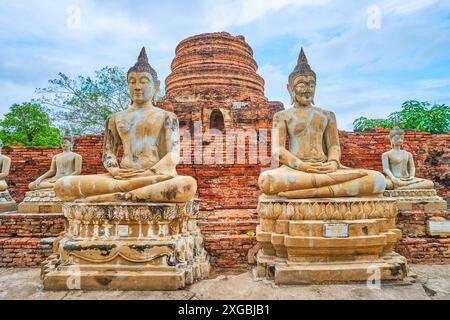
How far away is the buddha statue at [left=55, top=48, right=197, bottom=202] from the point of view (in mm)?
3414

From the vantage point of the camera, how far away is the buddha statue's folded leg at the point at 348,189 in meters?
3.48

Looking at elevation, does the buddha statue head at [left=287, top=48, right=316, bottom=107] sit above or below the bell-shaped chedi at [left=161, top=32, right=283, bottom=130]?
below

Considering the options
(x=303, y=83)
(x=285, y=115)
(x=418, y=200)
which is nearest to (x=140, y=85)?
(x=285, y=115)

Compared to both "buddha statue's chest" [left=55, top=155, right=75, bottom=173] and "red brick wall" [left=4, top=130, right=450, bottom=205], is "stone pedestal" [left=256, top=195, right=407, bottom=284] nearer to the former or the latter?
"buddha statue's chest" [left=55, top=155, right=75, bottom=173]

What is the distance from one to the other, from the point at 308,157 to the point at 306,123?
0.47 m

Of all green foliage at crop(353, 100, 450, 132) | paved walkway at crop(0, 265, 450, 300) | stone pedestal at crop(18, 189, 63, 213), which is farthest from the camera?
green foliage at crop(353, 100, 450, 132)

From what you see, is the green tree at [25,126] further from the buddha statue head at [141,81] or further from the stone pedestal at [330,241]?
the stone pedestal at [330,241]

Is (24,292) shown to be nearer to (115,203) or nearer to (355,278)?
(115,203)

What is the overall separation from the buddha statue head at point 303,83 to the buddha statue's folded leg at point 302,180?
1157 mm

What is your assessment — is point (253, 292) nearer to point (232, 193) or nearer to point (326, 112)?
point (326, 112)

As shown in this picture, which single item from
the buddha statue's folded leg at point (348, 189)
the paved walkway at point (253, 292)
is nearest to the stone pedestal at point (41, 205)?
the paved walkway at point (253, 292)

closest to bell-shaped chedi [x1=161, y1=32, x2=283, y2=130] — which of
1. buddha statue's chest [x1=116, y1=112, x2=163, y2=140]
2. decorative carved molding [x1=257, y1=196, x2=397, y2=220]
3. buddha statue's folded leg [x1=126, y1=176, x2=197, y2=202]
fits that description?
buddha statue's chest [x1=116, y1=112, x2=163, y2=140]

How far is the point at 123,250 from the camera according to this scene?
319 cm

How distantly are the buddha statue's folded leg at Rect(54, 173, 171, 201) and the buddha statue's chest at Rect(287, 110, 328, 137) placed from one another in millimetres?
1857
